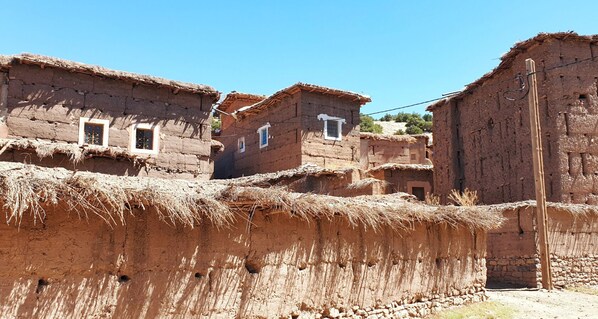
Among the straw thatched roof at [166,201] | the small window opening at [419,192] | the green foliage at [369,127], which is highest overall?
the green foliage at [369,127]

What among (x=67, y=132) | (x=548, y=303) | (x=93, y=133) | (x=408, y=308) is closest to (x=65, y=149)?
(x=67, y=132)

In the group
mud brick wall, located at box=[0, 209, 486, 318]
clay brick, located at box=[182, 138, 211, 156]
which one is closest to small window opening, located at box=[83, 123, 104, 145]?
clay brick, located at box=[182, 138, 211, 156]

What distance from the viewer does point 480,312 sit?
1088cm

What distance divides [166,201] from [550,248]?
12.6m

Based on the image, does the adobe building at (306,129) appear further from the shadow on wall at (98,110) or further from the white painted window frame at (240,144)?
the shadow on wall at (98,110)

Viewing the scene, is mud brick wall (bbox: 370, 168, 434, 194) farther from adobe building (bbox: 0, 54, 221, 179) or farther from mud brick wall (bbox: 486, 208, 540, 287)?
adobe building (bbox: 0, 54, 221, 179)

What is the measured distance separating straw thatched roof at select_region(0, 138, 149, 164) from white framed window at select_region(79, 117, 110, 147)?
85 centimetres

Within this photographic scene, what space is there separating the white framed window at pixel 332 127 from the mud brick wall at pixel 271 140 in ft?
3.82

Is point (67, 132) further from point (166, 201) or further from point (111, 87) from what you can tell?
point (166, 201)

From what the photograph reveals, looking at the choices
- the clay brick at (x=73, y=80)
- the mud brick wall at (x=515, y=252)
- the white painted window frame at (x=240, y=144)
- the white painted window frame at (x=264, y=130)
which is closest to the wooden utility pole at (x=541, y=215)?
the mud brick wall at (x=515, y=252)

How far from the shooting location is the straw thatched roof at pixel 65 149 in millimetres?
13898

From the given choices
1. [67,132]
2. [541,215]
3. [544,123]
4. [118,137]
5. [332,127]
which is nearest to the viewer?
[541,215]

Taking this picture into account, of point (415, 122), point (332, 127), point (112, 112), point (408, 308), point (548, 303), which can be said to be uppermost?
point (415, 122)

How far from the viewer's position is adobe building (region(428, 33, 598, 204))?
54.2ft
